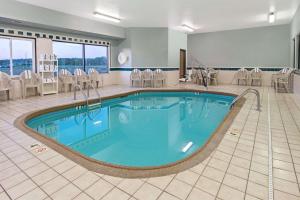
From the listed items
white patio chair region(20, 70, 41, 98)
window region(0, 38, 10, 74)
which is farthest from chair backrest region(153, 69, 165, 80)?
window region(0, 38, 10, 74)

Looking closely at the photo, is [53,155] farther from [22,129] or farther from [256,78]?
[256,78]

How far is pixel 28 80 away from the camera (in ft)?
21.5

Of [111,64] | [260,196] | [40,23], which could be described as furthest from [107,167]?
[111,64]

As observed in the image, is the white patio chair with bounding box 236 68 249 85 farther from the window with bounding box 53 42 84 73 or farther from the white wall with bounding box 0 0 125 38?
the window with bounding box 53 42 84 73

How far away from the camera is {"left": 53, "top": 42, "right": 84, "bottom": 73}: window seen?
26.0 feet

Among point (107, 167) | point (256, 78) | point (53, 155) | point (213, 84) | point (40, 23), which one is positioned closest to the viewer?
point (107, 167)

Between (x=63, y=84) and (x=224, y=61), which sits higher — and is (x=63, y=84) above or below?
below

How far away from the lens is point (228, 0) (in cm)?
550

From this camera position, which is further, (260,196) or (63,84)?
(63,84)

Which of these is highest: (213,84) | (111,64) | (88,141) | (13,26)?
(13,26)

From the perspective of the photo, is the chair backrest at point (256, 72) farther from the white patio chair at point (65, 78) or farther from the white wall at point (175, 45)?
the white patio chair at point (65, 78)

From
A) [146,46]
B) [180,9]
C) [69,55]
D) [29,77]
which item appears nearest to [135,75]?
[146,46]

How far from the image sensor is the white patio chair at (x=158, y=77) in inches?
370

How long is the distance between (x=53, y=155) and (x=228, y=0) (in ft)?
17.7
